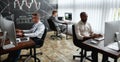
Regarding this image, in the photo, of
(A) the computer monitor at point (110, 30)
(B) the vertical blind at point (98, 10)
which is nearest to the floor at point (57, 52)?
(B) the vertical blind at point (98, 10)

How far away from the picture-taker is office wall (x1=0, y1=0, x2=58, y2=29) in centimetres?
557

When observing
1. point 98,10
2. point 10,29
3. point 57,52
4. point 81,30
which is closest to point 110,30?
point 81,30

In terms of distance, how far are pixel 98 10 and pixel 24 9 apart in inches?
125

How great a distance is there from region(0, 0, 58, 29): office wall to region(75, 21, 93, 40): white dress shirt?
3.48 meters

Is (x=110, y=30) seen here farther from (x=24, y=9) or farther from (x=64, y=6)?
(x=24, y=9)

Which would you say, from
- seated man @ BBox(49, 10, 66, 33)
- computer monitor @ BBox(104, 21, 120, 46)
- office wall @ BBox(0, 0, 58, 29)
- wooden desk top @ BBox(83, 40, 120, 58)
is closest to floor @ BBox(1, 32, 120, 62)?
seated man @ BBox(49, 10, 66, 33)

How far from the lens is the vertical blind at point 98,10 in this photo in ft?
13.1

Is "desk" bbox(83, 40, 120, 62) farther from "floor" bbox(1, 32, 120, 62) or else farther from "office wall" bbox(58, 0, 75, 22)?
"office wall" bbox(58, 0, 75, 22)

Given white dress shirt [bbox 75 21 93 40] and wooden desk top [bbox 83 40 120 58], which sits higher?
white dress shirt [bbox 75 21 93 40]

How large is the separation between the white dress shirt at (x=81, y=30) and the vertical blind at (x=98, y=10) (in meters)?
1.18

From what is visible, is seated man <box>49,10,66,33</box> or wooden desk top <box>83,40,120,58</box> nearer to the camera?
wooden desk top <box>83,40,120,58</box>

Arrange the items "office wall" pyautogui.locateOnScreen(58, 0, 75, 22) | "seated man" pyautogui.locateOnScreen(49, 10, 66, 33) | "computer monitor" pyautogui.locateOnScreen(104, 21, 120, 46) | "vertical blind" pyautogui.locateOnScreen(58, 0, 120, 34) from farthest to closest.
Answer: "office wall" pyautogui.locateOnScreen(58, 0, 75, 22), "seated man" pyautogui.locateOnScreen(49, 10, 66, 33), "vertical blind" pyautogui.locateOnScreen(58, 0, 120, 34), "computer monitor" pyautogui.locateOnScreen(104, 21, 120, 46)

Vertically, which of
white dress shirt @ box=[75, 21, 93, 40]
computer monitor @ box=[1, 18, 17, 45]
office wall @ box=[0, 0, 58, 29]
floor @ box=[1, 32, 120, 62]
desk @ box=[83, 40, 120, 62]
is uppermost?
office wall @ box=[0, 0, 58, 29]

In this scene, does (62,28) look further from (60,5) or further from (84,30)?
(84,30)
